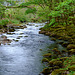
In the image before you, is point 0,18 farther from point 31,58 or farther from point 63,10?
point 31,58

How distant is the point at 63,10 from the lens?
579 inches

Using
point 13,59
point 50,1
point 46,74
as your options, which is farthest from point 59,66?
point 50,1

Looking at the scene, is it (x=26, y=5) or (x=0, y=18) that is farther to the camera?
(x=0, y=18)

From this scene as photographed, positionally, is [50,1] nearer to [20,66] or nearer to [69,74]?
[20,66]

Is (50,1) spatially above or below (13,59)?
above

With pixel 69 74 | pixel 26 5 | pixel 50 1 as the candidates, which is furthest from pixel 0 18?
pixel 69 74

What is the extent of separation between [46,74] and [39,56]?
107 inches

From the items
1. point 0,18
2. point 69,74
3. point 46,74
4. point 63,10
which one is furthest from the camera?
point 0,18

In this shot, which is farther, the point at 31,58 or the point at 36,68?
the point at 31,58

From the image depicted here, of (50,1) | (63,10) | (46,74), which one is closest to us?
(46,74)

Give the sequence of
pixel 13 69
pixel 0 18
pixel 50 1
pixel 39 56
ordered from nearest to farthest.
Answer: pixel 13 69, pixel 39 56, pixel 50 1, pixel 0 18

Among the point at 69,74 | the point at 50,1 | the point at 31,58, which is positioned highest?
the point at 50,1

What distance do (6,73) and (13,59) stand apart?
193 centimetres

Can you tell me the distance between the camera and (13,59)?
8250 millimetres
